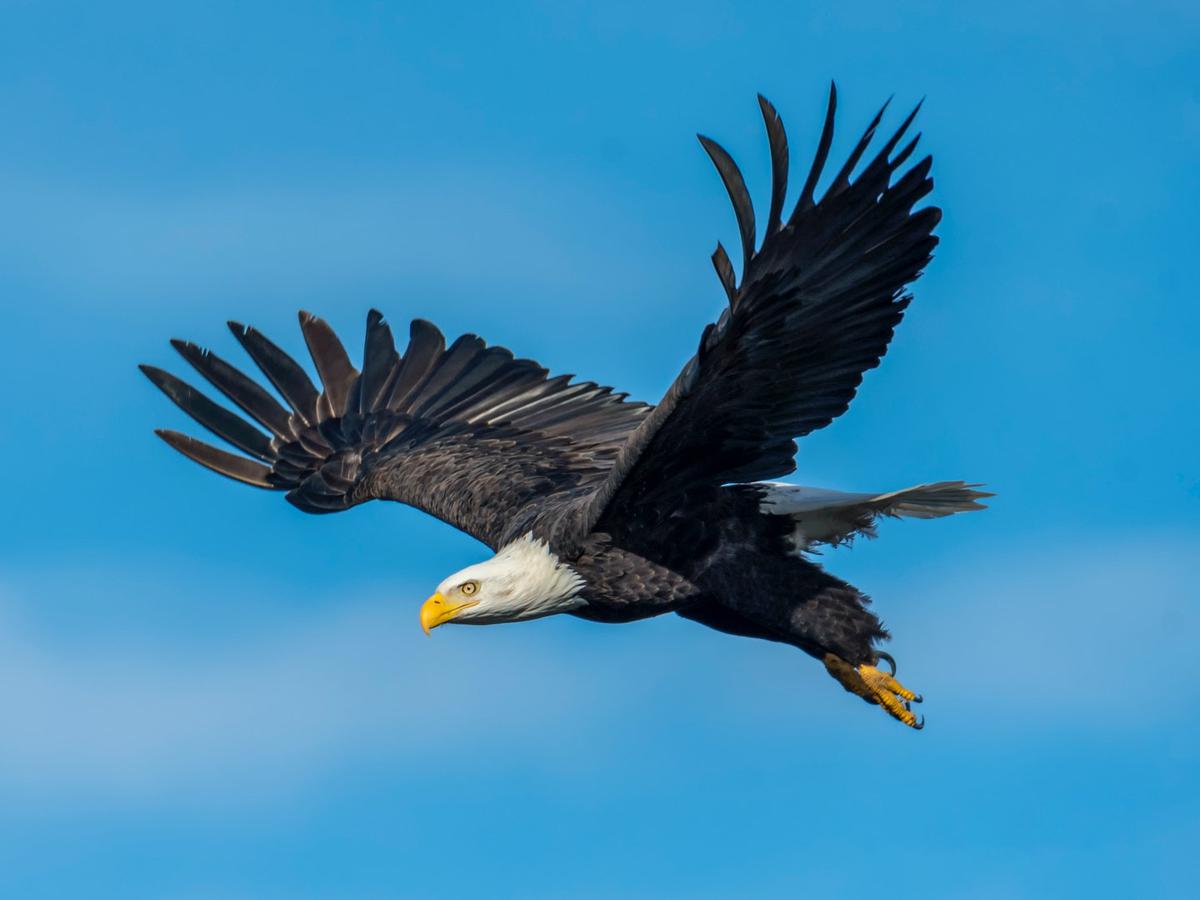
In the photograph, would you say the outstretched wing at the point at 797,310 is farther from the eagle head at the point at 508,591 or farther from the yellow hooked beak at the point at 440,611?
the yellow hooked beak at the point at 440,611

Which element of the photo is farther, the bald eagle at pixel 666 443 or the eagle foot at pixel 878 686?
the eagle foot at pixel 878 686

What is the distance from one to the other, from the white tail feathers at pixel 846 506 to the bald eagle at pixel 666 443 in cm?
1

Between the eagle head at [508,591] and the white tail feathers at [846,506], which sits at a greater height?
the white tail feathers at [846,506]

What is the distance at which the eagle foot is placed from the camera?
993cm

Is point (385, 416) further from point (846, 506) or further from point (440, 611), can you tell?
point (846, 506)

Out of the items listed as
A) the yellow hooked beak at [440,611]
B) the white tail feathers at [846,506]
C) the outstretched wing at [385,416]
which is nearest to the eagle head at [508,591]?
the yellow hooked beak at [440,611]

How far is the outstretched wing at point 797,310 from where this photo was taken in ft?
27.3

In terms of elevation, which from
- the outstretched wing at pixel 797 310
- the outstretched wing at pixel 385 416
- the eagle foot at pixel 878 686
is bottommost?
the eagle foot at pixel 878 686

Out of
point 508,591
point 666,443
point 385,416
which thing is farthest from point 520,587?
point 385,416

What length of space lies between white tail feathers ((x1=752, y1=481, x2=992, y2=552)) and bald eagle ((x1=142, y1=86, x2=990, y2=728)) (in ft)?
0.04

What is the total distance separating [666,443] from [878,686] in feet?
5.88

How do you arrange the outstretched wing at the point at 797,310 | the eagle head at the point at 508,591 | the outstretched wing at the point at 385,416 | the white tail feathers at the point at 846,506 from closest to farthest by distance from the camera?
1. the outstretched wing at the point at 797,310
2. the eagle head at the point at 508,591
3. the white tail feathers at the point at 846,506
4. the outstretched wing at the point at 385,416

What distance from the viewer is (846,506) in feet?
32.9

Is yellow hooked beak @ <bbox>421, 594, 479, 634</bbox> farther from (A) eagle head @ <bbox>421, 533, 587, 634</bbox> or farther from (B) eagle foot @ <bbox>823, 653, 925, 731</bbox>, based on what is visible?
(B) eagle foot @ <bbox>823, 653, 925, 731</bbox>
